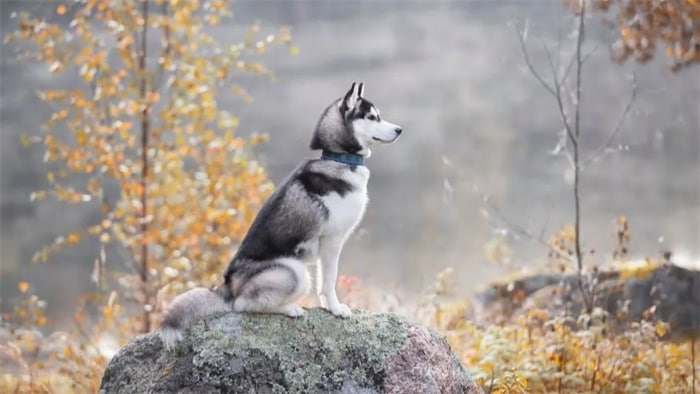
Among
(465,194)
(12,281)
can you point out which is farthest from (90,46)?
(465,194)

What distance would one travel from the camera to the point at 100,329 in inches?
300

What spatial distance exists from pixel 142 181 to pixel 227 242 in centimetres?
89

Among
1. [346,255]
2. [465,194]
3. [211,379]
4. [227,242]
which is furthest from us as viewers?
[465,194]

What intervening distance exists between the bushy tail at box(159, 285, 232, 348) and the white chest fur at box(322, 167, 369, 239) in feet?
2.02

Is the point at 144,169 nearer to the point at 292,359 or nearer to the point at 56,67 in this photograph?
the point at 56,67

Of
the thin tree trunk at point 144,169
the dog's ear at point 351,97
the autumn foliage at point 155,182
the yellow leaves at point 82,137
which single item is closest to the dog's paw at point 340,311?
the dog's ear at point 351,97

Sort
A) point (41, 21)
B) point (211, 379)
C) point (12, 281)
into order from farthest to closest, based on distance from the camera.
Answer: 1. point (12, 281)
2. point (41, 21)
3. point (211, 379)

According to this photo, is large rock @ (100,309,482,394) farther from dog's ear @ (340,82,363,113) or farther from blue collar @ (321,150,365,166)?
dog's ear @ (340,82,363,113)

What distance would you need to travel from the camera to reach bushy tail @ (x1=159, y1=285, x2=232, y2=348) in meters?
4.07

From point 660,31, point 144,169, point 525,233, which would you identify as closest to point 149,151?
point 144,169

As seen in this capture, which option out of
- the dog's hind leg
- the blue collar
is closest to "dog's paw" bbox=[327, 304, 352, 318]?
the dog's hind leg

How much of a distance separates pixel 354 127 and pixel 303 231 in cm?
59

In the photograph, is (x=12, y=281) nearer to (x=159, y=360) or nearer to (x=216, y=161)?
(x=216, y=161)

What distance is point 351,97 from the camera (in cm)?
432
